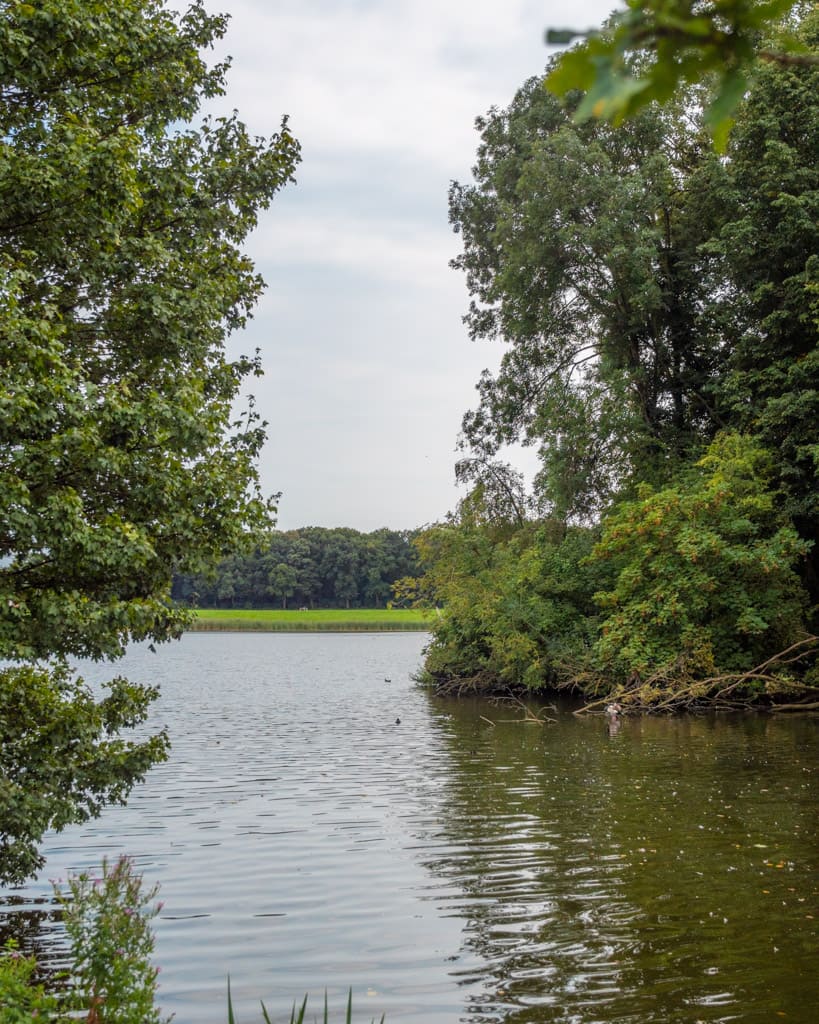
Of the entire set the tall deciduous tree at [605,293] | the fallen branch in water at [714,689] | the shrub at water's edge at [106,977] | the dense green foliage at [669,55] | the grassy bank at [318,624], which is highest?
the tall deciduous tree at [605,293]

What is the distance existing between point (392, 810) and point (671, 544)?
47.7 feet

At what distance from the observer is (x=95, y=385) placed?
26.3 feet

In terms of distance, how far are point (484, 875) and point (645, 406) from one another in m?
22.3

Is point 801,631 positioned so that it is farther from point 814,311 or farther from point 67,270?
point 67,270

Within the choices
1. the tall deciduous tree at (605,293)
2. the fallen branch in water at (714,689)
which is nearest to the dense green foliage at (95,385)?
the fallen branch in water at (714,689)

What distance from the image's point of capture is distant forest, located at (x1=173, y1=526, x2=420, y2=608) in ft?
416

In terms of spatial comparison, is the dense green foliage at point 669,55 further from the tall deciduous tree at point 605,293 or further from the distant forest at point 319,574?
the distant forest at point 319,574

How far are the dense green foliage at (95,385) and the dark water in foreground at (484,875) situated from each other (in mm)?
1888

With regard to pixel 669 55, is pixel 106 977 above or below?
below

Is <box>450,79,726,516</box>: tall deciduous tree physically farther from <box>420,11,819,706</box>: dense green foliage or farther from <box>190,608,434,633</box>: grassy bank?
<box>190,608,434,633</box>: grassy bank

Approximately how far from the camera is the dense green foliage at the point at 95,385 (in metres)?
7.37

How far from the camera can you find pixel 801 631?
24.2 metres

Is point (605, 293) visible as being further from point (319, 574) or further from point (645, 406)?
point (319, 574)

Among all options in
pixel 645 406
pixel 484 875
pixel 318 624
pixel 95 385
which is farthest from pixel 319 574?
pixel 95 385
